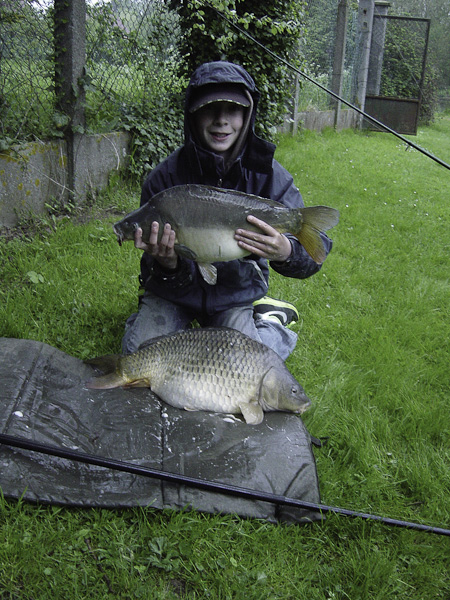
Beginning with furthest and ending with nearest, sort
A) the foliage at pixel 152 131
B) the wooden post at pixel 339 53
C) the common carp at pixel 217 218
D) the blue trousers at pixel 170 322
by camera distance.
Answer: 1. the wooden post at pixel 339 53
2. the foliage at pixel 152 131
3. the blue trousers at pixel 170 322
4. the common carp at pixel 217 218

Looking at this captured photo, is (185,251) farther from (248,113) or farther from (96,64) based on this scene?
(96,64)

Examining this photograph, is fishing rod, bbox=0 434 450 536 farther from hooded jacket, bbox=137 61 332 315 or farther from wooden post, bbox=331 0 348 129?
wooden post, bbox=331 0 348 129

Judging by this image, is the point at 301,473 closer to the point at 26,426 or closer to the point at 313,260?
the point at 313,260

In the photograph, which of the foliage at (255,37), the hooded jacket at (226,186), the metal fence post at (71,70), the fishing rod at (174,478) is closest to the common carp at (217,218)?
the hooded jacket at (226,186)

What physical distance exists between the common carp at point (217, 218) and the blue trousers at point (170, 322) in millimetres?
639

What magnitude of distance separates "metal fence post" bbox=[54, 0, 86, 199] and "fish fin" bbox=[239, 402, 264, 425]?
3.15 m

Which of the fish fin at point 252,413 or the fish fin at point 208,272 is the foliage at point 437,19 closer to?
the fish fin at point 208,272

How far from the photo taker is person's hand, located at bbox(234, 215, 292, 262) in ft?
7.70

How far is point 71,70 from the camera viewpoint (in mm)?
4660

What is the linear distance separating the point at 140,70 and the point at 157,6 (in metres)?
0.71

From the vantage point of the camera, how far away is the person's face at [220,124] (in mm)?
2635

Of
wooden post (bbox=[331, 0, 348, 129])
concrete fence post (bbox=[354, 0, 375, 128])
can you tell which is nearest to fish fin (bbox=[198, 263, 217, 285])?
wooden post (bbox=[331, 0, 348, 129])

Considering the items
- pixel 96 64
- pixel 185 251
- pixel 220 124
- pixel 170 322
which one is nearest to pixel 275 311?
pixel 170 322

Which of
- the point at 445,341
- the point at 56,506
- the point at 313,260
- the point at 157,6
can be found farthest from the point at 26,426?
the point at 157,6
